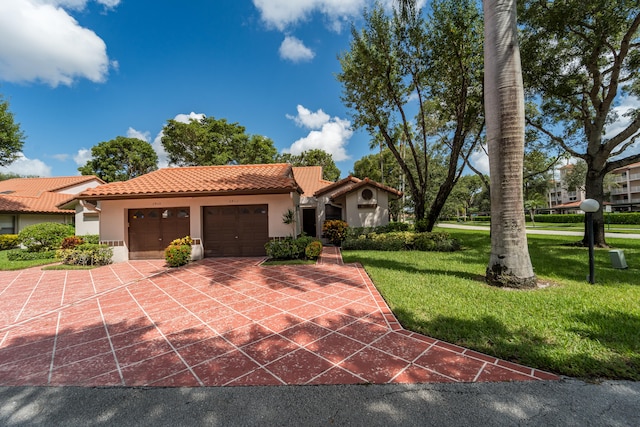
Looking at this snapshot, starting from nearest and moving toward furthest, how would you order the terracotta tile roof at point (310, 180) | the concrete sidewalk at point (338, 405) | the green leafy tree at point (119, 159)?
the concrete sidewalk at point (338, 405) < the terracotta tile roof at point (310, 180) < the green leafy tree at point (119, 159)

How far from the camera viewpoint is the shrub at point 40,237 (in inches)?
488

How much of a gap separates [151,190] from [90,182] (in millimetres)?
18574

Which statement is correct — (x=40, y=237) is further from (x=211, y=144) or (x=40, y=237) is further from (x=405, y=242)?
(x=405, y=242)

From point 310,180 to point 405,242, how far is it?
11.0 meters

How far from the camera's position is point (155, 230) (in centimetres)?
1134

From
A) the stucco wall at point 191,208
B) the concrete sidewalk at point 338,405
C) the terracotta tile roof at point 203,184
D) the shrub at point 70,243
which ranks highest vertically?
the terracotta tile roof at point 203,184

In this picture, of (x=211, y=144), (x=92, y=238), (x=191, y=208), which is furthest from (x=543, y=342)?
(x=211, y=144)

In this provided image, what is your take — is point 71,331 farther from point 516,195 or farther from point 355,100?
point 355,100

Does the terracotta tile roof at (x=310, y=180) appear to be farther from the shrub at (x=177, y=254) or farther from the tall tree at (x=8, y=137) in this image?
the tall tree at (x=8, y=137)

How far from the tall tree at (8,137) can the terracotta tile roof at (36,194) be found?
150 inches

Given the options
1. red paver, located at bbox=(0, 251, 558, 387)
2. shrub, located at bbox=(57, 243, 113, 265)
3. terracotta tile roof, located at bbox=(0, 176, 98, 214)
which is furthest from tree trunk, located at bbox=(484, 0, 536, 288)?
terracotta tile roof, located at bbox=(0, 176, 98, 214)

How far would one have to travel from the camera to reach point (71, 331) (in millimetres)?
4215

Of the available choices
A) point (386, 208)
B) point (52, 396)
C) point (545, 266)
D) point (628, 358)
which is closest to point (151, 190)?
point (52, 396)

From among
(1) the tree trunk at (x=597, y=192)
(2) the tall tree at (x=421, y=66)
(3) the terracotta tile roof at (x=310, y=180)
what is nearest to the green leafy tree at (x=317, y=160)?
(3) the terracotta tile roof at (x=310, y=180)
